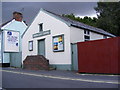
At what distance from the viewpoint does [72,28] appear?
20.3 metres

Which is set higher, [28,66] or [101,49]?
[101,49]

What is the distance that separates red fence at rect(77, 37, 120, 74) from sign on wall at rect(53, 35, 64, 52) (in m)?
4.38

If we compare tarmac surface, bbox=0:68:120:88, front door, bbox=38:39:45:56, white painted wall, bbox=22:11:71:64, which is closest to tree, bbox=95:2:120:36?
white painted wall, bbox=22:11:71:64

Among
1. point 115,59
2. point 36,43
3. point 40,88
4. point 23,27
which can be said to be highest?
point 23,27

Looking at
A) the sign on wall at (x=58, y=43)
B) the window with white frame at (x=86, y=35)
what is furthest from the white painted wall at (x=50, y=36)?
the window with white frame at (x=86, y=35)

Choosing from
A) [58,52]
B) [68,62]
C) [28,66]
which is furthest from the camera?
[28,66]

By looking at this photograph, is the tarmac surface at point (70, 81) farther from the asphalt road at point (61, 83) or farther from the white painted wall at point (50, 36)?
the white painted wall at point (50, 36)

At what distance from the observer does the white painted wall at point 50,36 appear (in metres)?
20.1

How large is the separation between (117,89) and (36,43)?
16.6 meters

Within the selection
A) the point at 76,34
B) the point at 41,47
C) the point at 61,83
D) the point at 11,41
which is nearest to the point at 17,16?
the point at 11,41

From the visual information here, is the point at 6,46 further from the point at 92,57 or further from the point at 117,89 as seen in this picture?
the point at 117,89

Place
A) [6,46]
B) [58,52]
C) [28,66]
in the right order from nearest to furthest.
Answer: [58,52]
[28,66]
[6,46]

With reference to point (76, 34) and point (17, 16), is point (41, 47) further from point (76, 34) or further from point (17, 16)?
point (17, 16)

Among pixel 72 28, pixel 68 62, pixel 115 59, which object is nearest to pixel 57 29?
pixel 72 28
